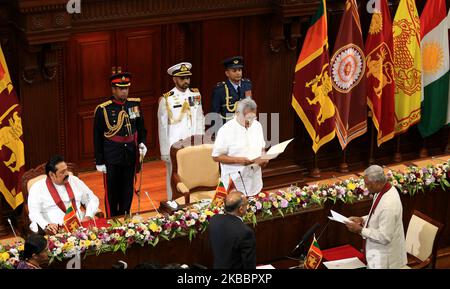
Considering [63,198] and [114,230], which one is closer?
[114,230]

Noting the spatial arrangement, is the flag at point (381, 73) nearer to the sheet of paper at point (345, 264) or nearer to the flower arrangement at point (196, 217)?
the flower arrangement at point (196, 217)

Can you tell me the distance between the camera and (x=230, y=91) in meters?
9.29

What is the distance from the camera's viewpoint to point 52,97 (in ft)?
28.9

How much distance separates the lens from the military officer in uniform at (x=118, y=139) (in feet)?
28.3

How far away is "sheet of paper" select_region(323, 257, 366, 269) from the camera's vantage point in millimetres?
7316

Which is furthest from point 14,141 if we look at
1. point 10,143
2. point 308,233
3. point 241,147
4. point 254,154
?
point 308,233

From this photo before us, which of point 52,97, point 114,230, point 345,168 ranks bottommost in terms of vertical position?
point 345,168

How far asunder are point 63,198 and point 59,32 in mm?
1611

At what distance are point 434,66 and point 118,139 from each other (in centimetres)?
393

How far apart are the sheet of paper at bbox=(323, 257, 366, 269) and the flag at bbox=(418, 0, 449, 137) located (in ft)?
12.6
